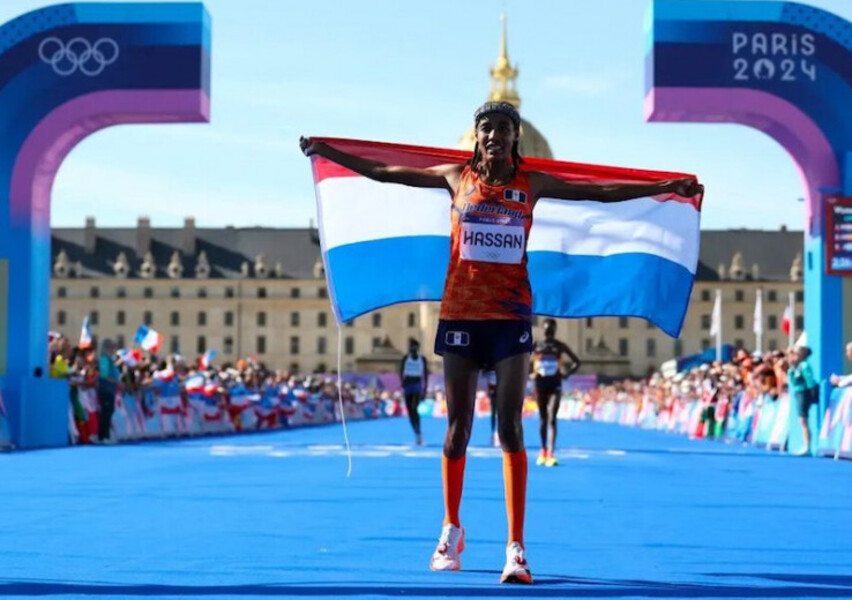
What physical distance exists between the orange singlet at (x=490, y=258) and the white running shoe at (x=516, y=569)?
116 centimetres

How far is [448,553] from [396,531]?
2.27 metres

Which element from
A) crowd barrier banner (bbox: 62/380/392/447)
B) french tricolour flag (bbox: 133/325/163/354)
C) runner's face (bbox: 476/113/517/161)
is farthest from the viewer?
french tricolour flag (bbox: 133/325/163/354)

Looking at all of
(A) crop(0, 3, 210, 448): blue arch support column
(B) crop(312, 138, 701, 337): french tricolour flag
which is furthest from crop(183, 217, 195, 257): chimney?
(B) crop(312, 138, 701, 337): french tricolour flag

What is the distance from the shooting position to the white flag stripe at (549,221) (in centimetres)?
989

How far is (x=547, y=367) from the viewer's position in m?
20.1

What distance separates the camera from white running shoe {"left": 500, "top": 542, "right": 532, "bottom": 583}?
7.28 metres

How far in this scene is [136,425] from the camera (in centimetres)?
3147

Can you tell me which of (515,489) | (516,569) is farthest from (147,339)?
(516,569)

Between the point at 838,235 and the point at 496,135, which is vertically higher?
the point at 838,235

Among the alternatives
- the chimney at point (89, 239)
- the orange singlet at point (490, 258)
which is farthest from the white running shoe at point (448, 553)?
the chimney at point (89, 239)

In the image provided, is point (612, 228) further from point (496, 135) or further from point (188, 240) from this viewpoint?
point (188, 240)

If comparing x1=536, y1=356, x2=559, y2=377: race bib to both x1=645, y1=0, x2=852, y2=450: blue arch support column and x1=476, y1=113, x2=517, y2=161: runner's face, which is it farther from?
x1=476, y1=113, x2=517, y2=161: runner's face

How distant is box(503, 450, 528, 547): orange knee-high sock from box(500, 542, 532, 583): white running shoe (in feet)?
0.61

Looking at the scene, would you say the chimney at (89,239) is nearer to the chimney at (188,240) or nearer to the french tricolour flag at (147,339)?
the chimney at (188,240)
